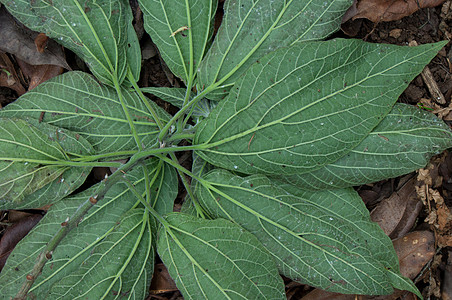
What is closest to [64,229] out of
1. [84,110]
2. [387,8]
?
[84,110]

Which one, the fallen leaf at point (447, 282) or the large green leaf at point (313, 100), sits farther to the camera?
the fallen leaf at point (447, 282)

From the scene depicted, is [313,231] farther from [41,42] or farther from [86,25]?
[41,42]

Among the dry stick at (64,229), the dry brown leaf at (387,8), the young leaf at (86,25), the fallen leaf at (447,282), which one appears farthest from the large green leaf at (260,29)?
the fallen leaf at (447,282)

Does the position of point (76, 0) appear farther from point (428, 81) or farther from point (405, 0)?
point (428, 81)

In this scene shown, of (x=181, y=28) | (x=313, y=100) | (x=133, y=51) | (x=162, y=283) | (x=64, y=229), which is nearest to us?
(x=64, y=229)

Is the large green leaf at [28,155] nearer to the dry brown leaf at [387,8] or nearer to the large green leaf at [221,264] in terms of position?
the large green leaf at [221,264]

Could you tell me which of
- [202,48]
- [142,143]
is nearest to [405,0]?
[202,48]
